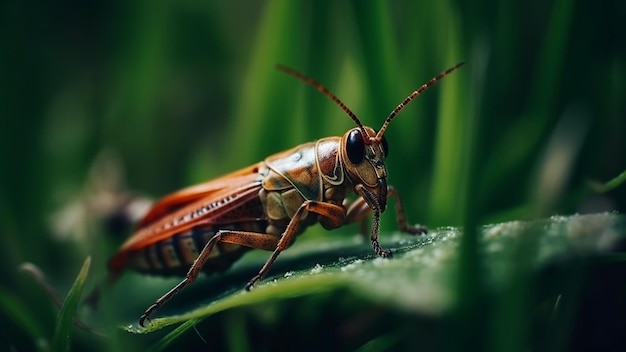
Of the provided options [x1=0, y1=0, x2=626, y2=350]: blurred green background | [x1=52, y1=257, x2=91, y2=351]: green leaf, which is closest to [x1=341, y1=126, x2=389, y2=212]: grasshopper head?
[x1=0, y1=0, x2=626, y2=350]: blurred green background

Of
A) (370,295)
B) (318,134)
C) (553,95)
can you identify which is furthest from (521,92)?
(370,295)

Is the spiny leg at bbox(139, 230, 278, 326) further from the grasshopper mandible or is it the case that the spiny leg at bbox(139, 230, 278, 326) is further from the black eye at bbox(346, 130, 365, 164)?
the black eye at bbox(346, 130, 365, 164)

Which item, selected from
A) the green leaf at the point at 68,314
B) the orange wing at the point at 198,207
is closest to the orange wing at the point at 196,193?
the orange wing at the point at 198,207

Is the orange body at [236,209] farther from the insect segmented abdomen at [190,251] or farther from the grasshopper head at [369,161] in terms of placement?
the grasshopper head at [369,161]

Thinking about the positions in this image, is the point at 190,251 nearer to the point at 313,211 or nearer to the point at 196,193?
the point at 196,193

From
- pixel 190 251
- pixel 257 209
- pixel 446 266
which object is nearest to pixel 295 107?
pixel 257 209
